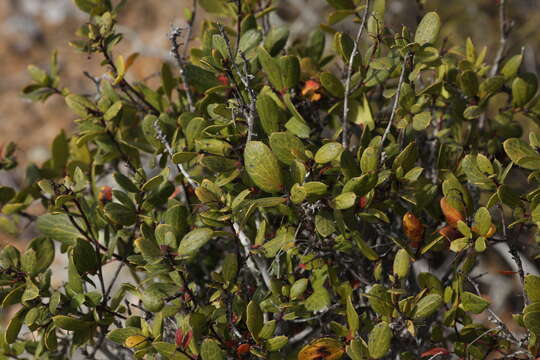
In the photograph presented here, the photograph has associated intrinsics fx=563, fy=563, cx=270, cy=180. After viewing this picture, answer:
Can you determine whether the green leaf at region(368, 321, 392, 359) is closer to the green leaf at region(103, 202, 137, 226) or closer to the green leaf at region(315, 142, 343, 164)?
the green leaf at region(315, 142, 343, 164)

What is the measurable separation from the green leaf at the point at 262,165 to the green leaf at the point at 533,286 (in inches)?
17.6

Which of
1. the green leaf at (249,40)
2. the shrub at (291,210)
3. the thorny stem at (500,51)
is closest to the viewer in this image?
the shrub at (291,210)

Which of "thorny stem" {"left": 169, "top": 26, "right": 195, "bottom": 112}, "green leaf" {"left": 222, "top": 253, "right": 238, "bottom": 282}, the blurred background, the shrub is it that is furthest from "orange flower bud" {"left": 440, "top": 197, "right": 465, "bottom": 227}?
the blurred background

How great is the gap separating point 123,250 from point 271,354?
Result: 46 centimetres

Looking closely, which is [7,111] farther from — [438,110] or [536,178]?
[536,178]

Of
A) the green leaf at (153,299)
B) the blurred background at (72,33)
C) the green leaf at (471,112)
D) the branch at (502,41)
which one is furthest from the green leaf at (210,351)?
the blurred background at (72,33)

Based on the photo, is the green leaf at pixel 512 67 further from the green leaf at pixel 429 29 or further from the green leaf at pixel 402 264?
the green leaf at pixel 402 264

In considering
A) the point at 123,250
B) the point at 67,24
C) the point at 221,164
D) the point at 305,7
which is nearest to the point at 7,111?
the point at 67,24

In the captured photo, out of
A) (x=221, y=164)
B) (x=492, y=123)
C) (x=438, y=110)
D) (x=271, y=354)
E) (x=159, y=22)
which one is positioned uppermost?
(x=159, y=22)

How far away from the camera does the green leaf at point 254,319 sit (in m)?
0.99

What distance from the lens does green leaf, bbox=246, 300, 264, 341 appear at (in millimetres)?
994

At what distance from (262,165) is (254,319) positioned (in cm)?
28

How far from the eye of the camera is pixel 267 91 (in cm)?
121

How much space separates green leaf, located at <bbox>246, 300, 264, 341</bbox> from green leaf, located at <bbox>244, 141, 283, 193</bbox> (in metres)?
0.21
